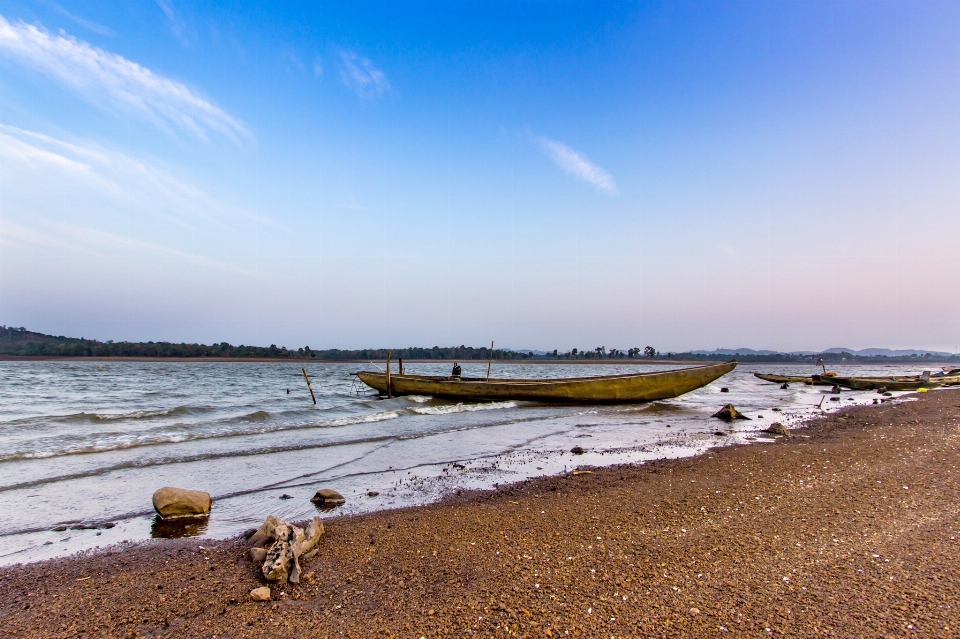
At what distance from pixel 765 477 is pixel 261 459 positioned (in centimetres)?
962

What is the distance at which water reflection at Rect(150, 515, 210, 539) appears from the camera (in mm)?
5691

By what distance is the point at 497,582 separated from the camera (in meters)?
3.92

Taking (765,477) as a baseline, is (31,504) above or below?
below

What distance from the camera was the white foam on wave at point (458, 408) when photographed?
1934 cm

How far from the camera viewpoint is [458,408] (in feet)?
67.4

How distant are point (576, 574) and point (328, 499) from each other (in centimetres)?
421

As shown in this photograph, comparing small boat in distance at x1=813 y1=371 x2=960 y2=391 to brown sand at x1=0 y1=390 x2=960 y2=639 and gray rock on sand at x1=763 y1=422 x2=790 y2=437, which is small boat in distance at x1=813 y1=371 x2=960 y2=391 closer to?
gray rock on sand at x1=763 y1=422 x2=790 y2=437

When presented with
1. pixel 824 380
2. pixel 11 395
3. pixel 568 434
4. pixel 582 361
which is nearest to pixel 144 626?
pixel 568 434

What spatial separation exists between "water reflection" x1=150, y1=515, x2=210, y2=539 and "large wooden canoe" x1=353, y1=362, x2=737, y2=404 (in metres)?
15.9

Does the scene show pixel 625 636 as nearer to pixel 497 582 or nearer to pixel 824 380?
pixel 497 582

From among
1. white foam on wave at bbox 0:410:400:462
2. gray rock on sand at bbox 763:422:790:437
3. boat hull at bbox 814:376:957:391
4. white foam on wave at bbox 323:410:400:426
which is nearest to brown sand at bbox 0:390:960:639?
gray rock on sand at bbox 763:422:790:437

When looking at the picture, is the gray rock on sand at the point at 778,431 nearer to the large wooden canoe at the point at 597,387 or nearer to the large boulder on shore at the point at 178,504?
the large wooden canoe at the point at 597,387

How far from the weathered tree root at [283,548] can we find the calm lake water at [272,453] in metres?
1.07

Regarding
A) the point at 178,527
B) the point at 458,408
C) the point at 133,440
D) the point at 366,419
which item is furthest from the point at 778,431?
the point at 133,440
